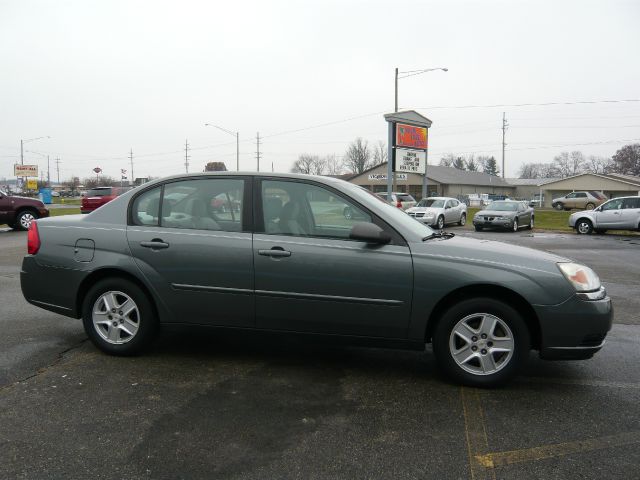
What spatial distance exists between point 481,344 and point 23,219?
18.6 metres

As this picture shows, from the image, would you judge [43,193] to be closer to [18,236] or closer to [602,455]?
[18,236]

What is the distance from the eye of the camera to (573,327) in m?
3.73

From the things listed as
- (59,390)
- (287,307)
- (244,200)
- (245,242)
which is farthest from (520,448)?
(59,390)

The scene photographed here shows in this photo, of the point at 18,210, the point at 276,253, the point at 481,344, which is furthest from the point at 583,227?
the point at 18,210

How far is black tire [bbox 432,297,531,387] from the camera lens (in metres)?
3.79

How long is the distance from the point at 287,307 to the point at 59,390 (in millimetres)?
1768

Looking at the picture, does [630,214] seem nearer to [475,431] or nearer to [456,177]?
[475,431]

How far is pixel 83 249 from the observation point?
4.59 meters

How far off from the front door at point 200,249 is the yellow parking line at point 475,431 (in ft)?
5.79

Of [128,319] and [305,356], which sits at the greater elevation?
[128,319]

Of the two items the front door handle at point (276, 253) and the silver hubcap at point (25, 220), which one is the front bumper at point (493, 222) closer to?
the silver hubcap at point (25, 220)

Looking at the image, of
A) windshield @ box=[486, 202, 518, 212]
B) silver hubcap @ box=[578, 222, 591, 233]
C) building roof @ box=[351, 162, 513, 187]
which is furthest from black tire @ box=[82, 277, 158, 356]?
building roof @ box=[351, 162, 513, 187]

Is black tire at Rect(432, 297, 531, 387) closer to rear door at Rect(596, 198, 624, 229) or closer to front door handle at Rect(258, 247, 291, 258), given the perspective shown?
front door handle at Rect(258, 247, 291, 258)

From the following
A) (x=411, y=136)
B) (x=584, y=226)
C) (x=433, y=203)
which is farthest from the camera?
(x=411, y=136)
